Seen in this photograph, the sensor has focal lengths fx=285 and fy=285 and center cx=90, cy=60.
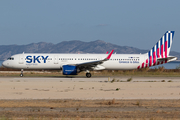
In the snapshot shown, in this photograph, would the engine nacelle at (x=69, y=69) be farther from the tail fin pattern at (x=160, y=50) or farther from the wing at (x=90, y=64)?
the tail fin pattern at (x=160, y=50)

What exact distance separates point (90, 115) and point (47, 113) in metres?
1.92

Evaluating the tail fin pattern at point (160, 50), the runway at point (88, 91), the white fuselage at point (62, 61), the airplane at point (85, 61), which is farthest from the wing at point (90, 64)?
the runway at point (88, 91)

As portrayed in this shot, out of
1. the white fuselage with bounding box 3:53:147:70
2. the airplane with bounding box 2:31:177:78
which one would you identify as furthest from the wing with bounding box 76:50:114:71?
the white fuselage with bounding box 3:53:147:70

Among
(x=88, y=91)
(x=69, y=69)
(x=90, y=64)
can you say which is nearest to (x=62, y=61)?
(x=69, y=69)

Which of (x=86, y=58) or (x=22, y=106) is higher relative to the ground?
(x=86, y=58)

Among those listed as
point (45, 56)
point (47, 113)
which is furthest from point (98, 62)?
point (47, 113)

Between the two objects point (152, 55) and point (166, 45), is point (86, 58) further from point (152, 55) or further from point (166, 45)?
point (166, 45)

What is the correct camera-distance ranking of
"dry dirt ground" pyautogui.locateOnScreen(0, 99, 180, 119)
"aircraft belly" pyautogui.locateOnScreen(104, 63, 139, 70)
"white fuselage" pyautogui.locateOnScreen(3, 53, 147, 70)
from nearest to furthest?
1. "dry dirt ground" pyautogui.locateOnScreen(0, 99, 180, 119)
2. "white fuselage" pyautogui.locateOnScreen(3, 53, 147, 70)
3. "aircraft belly" pyautogui.locateOnScreen(104, 63, 139, 70)

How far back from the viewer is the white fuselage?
1598 inches

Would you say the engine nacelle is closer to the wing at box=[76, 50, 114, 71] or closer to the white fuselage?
the wing at box=[76, 50, 114, 71]

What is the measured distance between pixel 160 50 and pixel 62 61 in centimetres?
1499

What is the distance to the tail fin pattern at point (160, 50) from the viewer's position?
4250 cm

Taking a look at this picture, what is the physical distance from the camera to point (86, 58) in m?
41.5

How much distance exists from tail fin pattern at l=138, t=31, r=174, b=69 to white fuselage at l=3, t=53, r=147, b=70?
38.8 inches
